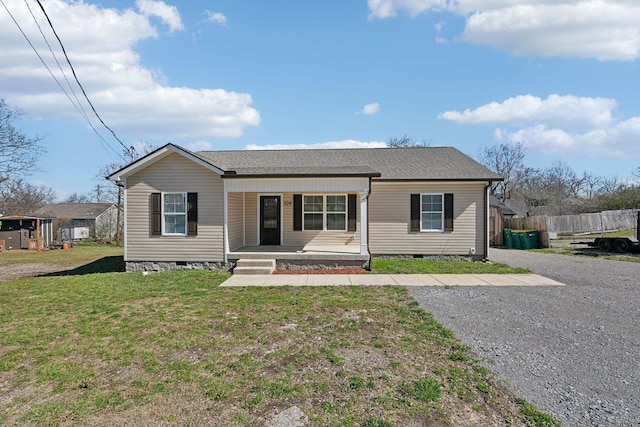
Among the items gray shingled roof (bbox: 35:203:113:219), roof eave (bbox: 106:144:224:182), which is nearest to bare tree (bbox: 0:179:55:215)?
gray shingled roof (bbox: 35:203:113:219)

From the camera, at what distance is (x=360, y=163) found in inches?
554

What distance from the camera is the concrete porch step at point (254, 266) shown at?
1058 centimetres

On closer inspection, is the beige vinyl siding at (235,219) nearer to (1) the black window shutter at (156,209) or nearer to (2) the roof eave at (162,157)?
(2) the roof eave at (162,157)

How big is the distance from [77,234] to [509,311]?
36.0 m

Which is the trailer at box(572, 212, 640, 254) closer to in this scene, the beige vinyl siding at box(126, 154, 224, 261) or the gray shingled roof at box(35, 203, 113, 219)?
the beige vinyl siding at box(126, 154, 224, 261)

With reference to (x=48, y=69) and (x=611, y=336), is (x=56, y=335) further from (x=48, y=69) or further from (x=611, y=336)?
(x=48, y=69)

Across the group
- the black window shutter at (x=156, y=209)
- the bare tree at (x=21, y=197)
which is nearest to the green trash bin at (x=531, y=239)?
the black window shutter at (x=156, y=209)

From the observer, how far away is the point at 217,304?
7039 mm

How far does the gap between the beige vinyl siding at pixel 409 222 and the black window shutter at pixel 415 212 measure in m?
0.14

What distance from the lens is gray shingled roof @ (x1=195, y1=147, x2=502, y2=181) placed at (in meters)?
11.5

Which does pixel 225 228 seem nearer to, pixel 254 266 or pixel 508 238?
pixel 254 266

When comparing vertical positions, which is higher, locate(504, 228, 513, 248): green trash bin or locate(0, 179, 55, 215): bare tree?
locate(0, 179, 55, 215): bare tree

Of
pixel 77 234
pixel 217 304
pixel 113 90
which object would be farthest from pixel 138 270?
pixel 77 234

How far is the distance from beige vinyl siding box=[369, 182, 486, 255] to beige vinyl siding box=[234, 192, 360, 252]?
86 centimetres
